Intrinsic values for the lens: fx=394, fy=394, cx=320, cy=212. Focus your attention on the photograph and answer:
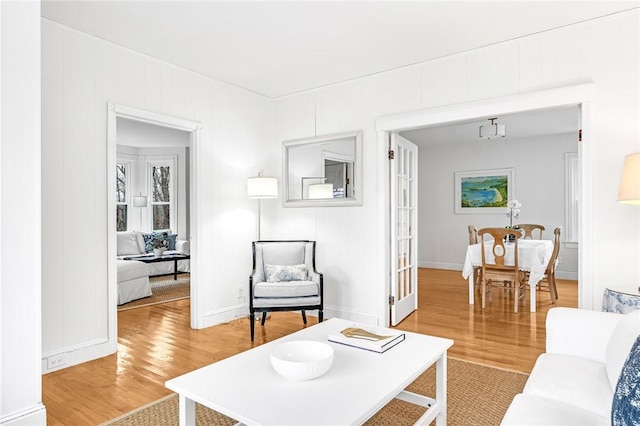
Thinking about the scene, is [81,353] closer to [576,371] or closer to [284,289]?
[284,289]

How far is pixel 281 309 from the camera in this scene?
3.59 m

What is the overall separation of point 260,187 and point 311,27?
168 centimetres

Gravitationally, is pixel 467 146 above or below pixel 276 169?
above

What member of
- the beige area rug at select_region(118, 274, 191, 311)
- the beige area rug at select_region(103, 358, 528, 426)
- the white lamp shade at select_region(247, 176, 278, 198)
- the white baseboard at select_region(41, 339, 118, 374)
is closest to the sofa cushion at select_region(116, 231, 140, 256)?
the beige area rug at select_region(118, 274, 191, 311)

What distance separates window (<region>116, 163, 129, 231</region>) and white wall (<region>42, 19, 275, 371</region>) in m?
4.73

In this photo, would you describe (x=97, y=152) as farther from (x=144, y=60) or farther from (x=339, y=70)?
(x=339, y=70)

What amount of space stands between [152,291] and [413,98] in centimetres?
453

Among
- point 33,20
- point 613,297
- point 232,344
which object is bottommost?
point 232,344

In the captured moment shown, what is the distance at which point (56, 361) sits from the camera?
2.90m

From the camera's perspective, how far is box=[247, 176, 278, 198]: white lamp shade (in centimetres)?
412

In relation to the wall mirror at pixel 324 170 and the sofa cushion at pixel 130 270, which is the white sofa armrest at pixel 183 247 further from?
the wall mirror at pixel 324 170

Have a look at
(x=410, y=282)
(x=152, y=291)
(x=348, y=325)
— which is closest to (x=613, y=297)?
(x=348, y=325)

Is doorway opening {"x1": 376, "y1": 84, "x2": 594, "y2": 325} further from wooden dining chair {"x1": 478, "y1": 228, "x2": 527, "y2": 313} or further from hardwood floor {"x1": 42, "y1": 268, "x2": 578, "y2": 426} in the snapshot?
wooden dining chair {"x1": 478, "y1": 228, "x2": 527, "y2": 313}

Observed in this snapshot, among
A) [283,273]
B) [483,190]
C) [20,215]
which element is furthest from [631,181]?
[483,190]
